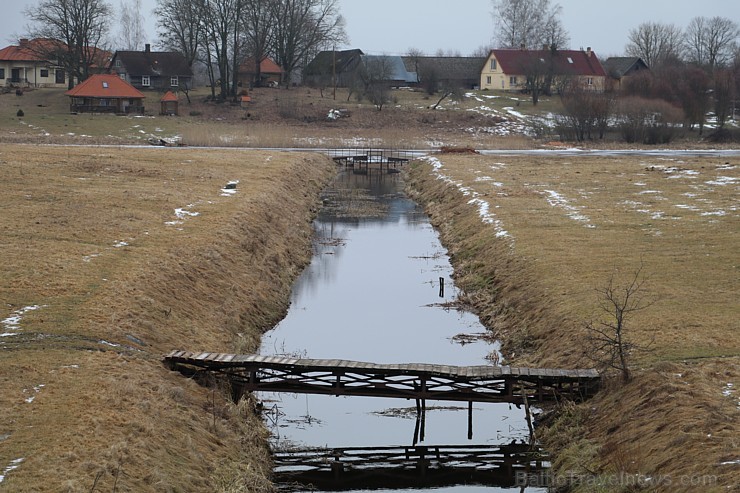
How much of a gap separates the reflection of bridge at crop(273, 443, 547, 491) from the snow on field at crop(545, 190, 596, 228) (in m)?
17.3

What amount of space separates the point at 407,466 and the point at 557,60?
114003mm

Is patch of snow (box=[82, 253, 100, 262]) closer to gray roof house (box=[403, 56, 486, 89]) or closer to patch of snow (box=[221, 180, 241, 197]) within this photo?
patch of snow (box=[221, 180, 241, 197])

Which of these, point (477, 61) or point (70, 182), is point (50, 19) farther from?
point (70, 182)

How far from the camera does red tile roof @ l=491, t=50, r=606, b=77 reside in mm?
123188

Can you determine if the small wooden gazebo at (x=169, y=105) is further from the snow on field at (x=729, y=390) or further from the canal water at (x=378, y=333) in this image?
the snow on field at (x=729, y=390)

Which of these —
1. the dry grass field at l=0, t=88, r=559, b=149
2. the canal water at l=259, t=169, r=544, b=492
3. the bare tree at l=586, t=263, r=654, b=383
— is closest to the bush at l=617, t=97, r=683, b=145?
the dry grass field at l=0, t=88, r=559, b=149

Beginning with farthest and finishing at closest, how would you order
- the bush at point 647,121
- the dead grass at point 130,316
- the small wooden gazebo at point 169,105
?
the small wooden gazebo at point 169,105 < the bush at point 647,121 < the dead grass at point 130,316

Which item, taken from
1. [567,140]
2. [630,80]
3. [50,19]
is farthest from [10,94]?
[630,80]

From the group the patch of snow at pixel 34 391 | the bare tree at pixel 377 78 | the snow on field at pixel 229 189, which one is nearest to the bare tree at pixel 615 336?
the patch of snow at pixel 34 391

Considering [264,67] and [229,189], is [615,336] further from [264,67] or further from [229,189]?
[264,67]

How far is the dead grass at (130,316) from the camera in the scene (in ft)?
41.6

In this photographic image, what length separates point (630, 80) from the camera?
103500 millimetres

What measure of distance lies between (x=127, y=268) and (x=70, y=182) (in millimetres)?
16176

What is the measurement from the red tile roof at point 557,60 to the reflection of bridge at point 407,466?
361ft
